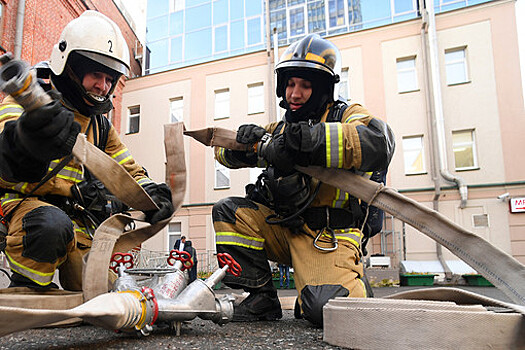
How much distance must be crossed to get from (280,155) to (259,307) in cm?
90

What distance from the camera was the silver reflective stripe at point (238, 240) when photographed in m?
2.61

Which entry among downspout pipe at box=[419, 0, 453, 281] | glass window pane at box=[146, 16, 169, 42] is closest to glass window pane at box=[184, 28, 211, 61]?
glass window pane at box=[146, 16, 169, 42]

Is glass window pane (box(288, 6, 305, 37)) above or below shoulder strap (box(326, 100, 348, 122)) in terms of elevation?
above

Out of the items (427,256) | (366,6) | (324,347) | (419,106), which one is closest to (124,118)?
(366,6)

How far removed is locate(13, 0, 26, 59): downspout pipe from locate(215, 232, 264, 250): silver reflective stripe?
8781 millimetres

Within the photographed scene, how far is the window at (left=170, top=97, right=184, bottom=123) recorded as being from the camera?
51.7 ft

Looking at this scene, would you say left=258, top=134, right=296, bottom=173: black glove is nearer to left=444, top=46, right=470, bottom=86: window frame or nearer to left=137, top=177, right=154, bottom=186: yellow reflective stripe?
left=137, top=177, right=154, bottom=186: yellow reflective stripe

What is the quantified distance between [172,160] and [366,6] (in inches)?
507

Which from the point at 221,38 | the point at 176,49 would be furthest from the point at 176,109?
the point at 221,38

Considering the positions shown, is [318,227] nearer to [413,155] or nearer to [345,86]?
[413,155]

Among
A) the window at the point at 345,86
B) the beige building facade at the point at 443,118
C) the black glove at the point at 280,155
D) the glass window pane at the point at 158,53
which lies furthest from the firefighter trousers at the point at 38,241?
the glass window pane at the point at 158,53

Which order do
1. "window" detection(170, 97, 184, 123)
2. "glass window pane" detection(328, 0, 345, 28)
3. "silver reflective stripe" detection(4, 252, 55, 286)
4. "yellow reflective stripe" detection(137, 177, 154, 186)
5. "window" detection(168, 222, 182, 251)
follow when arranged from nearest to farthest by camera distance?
"silver reflective stripe" detection(4, 252, 55, 286) < "yellow reflective stripe" detection(137, 177, 154, 186) < "glass window pane" detection(328, 0, 345, 28) < "window" detection(168, 222, 182, 251) < "window" detection(170, 97, 184, 123)

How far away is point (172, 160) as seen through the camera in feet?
8.14

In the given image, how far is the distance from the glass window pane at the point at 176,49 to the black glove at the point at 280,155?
1477 cm
